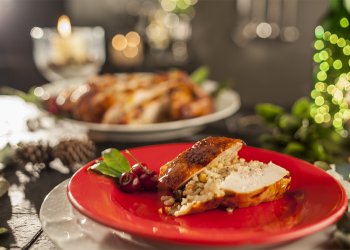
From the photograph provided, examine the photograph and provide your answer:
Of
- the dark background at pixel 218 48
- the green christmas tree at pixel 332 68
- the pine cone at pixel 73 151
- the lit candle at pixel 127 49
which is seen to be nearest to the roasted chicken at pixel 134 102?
the pine cone at pixel 73 151

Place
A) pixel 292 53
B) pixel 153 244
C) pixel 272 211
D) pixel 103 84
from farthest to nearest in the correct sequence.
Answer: pixel 292 53
pixel 103 84
pixel 272 211
pixel 153 244

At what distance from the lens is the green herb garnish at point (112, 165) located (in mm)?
1029

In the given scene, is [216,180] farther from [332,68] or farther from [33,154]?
[332,68]

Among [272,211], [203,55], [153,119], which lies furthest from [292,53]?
[272,211]

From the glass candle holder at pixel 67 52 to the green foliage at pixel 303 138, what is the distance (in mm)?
942

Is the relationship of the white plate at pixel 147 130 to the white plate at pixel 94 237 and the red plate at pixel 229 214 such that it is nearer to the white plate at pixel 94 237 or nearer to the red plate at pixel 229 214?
the red plate at pixel 229 214

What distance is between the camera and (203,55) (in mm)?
4895

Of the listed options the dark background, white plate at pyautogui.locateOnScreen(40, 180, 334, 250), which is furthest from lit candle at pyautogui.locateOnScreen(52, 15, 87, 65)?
the dark background

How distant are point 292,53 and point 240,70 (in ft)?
1.61

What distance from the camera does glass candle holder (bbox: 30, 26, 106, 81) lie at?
216 cm

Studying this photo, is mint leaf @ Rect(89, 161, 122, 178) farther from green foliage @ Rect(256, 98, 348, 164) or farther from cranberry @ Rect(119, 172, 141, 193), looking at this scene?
green foliage @ Rect(256, 98, 348, 164)

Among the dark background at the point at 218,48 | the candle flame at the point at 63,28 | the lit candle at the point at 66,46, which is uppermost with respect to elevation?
the candle flame at the point at 63,28

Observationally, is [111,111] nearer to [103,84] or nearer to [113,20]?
[103,84]

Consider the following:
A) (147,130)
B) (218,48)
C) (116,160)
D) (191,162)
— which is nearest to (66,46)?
(147,130)
